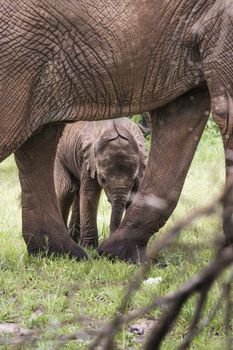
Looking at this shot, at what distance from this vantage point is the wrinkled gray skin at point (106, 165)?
5691 millimetres

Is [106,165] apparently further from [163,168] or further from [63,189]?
[163,168]

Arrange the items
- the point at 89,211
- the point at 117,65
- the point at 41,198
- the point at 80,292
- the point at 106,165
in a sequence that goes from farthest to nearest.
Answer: the point at 89,211 < the point at 106,165 < the point at 41,198 < the point at 117,65 < the point at 80,292

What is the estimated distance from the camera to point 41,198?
477 centimetres

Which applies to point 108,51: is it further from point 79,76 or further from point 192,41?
point 192,41

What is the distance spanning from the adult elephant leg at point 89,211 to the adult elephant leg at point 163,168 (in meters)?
1.00

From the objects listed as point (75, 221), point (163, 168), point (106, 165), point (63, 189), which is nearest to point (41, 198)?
point (163, 168)

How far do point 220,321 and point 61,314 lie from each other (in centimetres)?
67

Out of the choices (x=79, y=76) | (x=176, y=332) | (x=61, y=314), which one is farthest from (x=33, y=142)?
(x=176, y=332)

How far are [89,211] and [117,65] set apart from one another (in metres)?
1.99

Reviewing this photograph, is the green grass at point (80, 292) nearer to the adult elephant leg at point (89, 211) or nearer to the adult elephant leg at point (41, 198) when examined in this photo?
the adult elephant leg at point (41, 198)

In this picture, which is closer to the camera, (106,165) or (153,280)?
(153,280)

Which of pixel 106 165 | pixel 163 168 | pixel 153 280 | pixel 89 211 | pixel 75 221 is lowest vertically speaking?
pixel 75 221

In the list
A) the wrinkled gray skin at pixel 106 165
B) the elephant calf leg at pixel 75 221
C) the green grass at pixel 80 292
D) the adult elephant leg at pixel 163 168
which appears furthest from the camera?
the elephant calf leg at pixel 75 221

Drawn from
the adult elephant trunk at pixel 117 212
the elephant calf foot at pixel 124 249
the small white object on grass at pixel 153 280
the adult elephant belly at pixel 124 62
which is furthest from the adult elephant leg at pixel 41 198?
the small white object on grass at pixel 153 280
